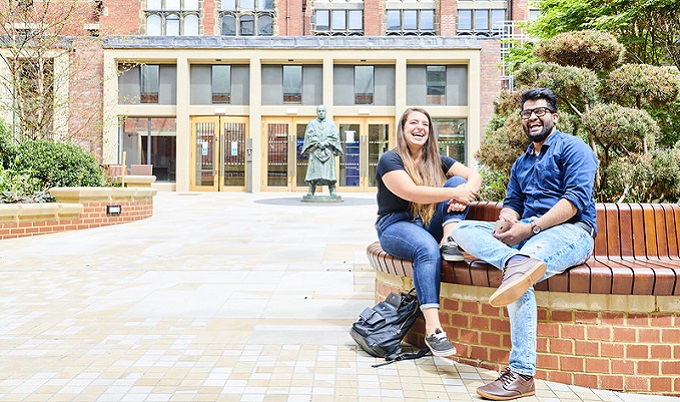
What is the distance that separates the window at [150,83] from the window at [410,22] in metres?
14.1

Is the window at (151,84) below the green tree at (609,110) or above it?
above

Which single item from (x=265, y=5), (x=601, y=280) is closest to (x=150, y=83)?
(x=265, y=5)

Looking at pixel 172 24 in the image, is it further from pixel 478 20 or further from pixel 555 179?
pixel 555 179

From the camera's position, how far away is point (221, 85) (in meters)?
30.0

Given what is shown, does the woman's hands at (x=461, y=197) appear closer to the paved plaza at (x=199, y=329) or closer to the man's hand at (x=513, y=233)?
the man's hand at (x=513, y=233)

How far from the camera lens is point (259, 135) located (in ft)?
95.9

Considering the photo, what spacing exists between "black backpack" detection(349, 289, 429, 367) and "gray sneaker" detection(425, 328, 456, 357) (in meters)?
0.27

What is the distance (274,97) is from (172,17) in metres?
10.8

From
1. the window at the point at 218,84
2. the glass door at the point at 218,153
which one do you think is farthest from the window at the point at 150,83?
the glass door at the point at 218,153

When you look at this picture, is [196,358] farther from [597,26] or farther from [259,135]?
[259,135]

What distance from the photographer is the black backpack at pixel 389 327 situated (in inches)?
152

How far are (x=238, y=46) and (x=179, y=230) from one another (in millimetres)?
19212

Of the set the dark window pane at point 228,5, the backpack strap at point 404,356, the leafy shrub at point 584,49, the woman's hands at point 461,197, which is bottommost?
the backpack strap at point 404,356

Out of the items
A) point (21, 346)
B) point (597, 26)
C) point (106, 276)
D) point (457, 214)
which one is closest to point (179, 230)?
point (106, 276)
